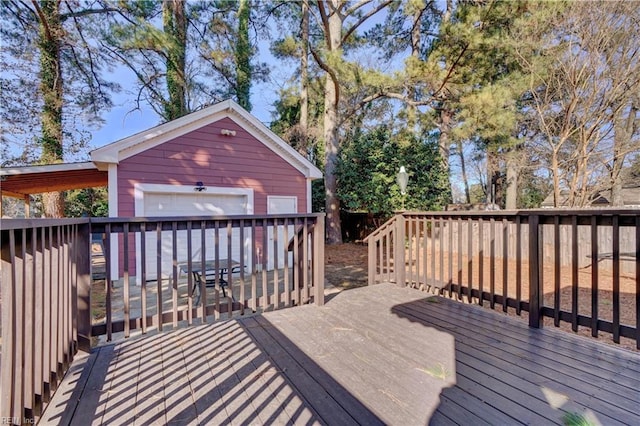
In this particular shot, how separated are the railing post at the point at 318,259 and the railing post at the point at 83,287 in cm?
202

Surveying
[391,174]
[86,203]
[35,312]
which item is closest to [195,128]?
[35,312]

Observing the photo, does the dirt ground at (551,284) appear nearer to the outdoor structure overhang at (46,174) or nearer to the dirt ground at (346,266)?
the dirt ground at (346,266)

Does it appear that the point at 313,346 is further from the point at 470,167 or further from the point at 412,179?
the point at 470,167

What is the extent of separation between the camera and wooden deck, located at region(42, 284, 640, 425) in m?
1.59

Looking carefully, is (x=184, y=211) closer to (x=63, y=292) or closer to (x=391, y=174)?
(x=63, y=292)

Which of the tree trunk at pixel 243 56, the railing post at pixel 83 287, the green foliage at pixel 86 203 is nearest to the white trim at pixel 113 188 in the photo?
the railing post at pixel 83 287

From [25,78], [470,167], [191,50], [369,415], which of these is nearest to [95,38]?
[25,78]

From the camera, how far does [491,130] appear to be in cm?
791

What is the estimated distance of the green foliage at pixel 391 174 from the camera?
9898mm

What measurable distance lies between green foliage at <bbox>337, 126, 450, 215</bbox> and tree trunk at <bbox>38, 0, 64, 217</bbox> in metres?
9.16

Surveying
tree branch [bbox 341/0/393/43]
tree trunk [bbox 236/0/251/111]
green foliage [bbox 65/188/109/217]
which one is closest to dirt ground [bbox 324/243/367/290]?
tree branch [bbox 341/0/393/43]

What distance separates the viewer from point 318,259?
3.33 m

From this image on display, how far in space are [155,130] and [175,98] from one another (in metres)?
6.68

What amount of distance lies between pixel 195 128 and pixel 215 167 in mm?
926
